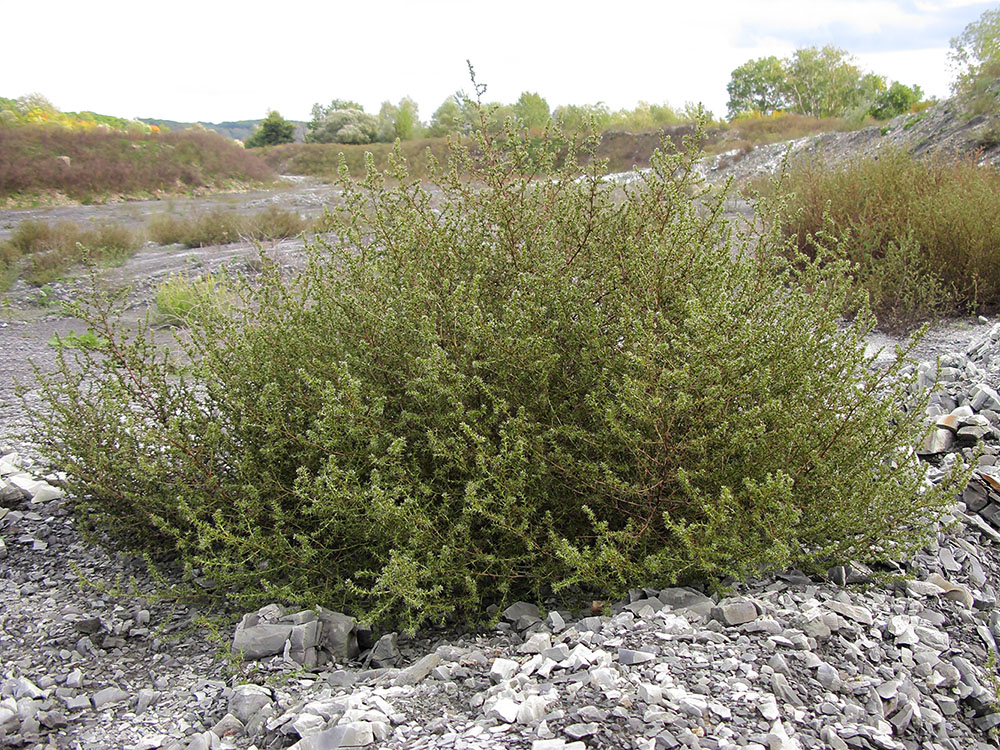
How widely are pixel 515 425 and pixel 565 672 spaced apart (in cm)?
80

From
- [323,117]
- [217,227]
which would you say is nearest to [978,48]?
[217,227]

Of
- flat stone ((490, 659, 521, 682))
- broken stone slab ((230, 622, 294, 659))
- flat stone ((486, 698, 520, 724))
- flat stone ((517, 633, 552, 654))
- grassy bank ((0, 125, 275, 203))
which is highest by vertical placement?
grassy bank ((0, 125, 275, 203))

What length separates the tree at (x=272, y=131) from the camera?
41.7m

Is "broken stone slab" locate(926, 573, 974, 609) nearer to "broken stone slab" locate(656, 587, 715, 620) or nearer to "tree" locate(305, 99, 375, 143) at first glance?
"broken stone slab" locate(656, 587, 715, 620)

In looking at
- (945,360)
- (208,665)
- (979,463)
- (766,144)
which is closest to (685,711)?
(208,665)

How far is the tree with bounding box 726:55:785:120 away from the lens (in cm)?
4653

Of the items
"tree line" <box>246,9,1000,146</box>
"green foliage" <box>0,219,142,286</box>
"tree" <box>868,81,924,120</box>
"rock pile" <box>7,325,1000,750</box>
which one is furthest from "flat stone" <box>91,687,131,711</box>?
"tree" <box>868,81,924,120</box>

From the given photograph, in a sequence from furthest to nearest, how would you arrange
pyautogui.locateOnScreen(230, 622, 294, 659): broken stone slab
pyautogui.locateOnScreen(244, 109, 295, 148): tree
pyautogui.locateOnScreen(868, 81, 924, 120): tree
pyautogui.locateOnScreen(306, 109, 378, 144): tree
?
pyautogui.locateOnScreen(244, 109, 295, 148): tree, pyautogui.locateOnScreen(306, 109, 378, 144): tree, pyautogui.locateOnScreen(868, 81, 924, 120): tree, pyautogui.locateOnScreen(230, 622, 294, 659): broken stone slab

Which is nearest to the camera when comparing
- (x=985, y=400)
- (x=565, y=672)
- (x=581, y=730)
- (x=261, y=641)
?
(x=581, y=730)

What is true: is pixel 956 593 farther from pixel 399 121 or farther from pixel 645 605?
pixel 399 121

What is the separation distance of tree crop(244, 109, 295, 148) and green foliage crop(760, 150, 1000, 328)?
39.8 meters

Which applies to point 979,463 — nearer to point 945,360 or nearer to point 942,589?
point 942,589

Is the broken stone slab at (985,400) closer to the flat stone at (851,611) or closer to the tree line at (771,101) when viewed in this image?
the flat stone at (851,611)

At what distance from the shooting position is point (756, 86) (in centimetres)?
4862
